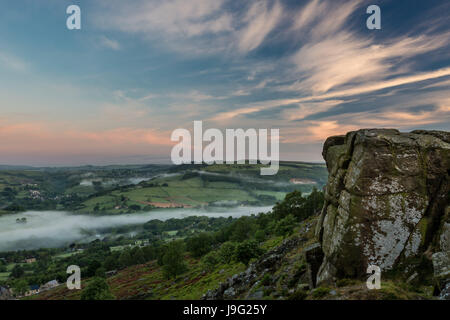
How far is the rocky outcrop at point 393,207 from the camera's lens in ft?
46.4

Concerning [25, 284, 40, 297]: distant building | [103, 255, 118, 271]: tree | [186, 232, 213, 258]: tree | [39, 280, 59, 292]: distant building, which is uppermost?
[186, 232, 213, 258]: tree

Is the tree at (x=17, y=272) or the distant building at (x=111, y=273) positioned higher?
the distant building at (x=111, y=273)

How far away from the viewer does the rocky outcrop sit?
1415 centimetres

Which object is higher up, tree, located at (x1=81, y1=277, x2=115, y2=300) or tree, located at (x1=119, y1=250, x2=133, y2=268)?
tree, located at (x1=81, y1=277, x2=115, y2=300)

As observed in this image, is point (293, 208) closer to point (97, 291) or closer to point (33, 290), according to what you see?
point (97, 291)

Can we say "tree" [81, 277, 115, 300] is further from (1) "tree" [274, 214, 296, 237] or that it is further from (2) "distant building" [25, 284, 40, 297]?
(2) "distant building" [25, 284, 40, 297]

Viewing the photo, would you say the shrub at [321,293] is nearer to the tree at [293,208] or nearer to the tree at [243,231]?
the tree at [293,208]

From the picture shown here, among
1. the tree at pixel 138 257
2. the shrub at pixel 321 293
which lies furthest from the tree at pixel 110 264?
the shrub at pixel 321 293

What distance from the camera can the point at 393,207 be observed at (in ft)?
47.2

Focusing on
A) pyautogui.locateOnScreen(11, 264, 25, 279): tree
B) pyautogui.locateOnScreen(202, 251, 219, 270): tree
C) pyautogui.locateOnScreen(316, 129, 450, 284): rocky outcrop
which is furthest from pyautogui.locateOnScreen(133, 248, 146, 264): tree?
pyautogui.locateOnScreen(316, 129, 450, 284): rocky outcrop

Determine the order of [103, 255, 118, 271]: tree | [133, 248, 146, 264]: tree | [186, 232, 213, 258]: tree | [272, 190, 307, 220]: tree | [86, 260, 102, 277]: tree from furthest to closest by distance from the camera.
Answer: [133, 248, 146, 264]: tree → [103, 255, 118, 271]: tree → [86, 260, 102, 277]: tree → [186, 232, 213, 258]: tree → [272, 190, 307, 220]: tree

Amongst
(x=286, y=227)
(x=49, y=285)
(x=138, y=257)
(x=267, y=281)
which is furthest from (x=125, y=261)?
(x=267, y=281)

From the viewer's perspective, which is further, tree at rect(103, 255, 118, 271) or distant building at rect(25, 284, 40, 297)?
tree at rect(103, 255, 118, 271)
